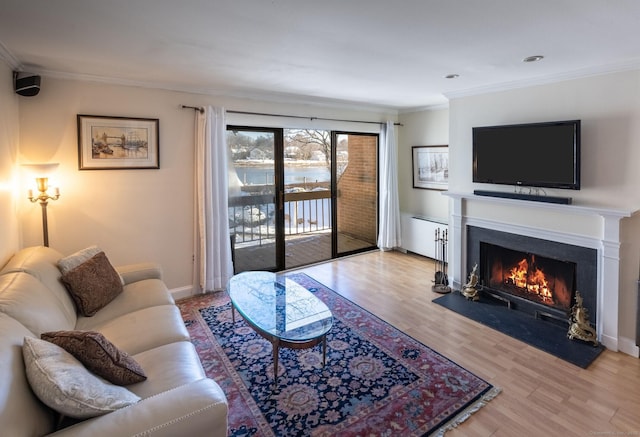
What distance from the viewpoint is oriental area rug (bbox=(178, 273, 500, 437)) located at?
2.11 m

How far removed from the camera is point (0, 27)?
2178 mm

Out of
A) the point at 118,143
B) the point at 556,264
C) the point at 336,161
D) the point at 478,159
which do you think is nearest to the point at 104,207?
the point at 118,143

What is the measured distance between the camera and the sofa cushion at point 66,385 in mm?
1328

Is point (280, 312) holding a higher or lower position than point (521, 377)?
higher

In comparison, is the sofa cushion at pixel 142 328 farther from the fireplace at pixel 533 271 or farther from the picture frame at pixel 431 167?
the picture frame at pixel 431 167

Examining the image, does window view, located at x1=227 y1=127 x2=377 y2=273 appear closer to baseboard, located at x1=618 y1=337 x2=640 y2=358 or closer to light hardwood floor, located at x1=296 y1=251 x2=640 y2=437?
light hardwood floor, located at x1=296 y1=251 x2=640 y2=437

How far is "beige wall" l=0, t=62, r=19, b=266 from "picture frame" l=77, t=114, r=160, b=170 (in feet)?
1.63

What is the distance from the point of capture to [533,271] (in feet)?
11.9

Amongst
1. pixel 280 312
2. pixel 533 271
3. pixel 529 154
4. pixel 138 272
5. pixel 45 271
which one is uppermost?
pixel 529 154

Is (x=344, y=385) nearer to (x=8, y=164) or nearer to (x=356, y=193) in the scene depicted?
(x=8, y=164)

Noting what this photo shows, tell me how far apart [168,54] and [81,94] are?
1.27 meters

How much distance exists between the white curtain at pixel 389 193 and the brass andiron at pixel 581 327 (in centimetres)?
298

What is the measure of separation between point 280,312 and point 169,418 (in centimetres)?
149

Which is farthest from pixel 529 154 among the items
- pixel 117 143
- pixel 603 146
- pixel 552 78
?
pixel 117 143
